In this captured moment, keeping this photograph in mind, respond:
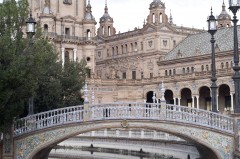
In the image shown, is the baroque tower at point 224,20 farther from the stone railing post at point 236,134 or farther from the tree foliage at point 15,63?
the stone railing post at point 236,134

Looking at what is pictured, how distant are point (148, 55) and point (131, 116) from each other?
56462 millimetres

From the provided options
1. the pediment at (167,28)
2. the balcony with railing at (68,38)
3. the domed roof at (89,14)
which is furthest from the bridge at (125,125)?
the pediment at (167,28)

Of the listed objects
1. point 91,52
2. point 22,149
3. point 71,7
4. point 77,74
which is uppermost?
point 71,7

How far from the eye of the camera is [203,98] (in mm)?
68688

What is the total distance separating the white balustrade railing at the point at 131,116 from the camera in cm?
2498

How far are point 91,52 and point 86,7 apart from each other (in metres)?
6.68

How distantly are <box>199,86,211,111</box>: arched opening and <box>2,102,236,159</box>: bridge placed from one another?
41.8 metres

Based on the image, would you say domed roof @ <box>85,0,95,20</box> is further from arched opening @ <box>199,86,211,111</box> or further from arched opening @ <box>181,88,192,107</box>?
arched opening @ <box>199,86,211,111</box>

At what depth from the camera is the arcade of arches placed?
65250 mm

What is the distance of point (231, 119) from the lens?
24.5 meters

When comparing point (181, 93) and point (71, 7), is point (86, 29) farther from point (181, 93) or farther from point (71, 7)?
point (181, 93)

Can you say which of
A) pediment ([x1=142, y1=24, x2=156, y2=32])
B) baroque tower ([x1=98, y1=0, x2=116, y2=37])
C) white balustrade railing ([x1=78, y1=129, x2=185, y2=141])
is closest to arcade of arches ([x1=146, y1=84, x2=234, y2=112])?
pediment ([x1=142, y1=24, x2=156, y2=32])

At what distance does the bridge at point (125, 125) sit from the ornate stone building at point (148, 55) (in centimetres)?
3399

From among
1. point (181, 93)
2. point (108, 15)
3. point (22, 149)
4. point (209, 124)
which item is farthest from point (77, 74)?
point (108, 15)
